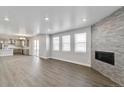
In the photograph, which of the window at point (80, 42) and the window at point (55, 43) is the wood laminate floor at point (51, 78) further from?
the window at point (55, 43)

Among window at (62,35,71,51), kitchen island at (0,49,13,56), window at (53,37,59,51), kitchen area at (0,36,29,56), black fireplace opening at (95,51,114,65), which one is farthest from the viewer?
kitchen area at (0,36,29,56)

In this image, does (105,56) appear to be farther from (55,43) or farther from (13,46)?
(13,46)

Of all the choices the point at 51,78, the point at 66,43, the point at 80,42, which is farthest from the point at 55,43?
the point at 51,78

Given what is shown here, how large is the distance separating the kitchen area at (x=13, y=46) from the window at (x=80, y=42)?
10.2m

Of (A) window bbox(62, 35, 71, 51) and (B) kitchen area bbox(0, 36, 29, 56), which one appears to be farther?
(B) kitchen area bbox(0, 36, 29, 56)

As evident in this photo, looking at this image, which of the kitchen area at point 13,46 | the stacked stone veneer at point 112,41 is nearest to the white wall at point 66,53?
the stacked stone veneer at point 112,41

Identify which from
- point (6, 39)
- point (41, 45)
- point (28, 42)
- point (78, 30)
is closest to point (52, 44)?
point (41, 45)

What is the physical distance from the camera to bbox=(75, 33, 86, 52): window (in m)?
7.21

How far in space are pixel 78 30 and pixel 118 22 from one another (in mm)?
3903

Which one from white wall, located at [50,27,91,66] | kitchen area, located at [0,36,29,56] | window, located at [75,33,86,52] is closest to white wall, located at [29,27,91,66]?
white wall, located at [50,27,91,66]

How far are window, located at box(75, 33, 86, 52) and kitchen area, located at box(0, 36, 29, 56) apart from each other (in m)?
10.2

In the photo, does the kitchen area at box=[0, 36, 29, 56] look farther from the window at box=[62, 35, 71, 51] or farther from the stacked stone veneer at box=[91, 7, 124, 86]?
the stacked stone veneer at box=[91, 7, 124, 86]

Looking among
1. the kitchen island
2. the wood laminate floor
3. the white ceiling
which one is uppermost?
the white ceiling

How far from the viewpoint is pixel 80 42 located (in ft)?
24.7
